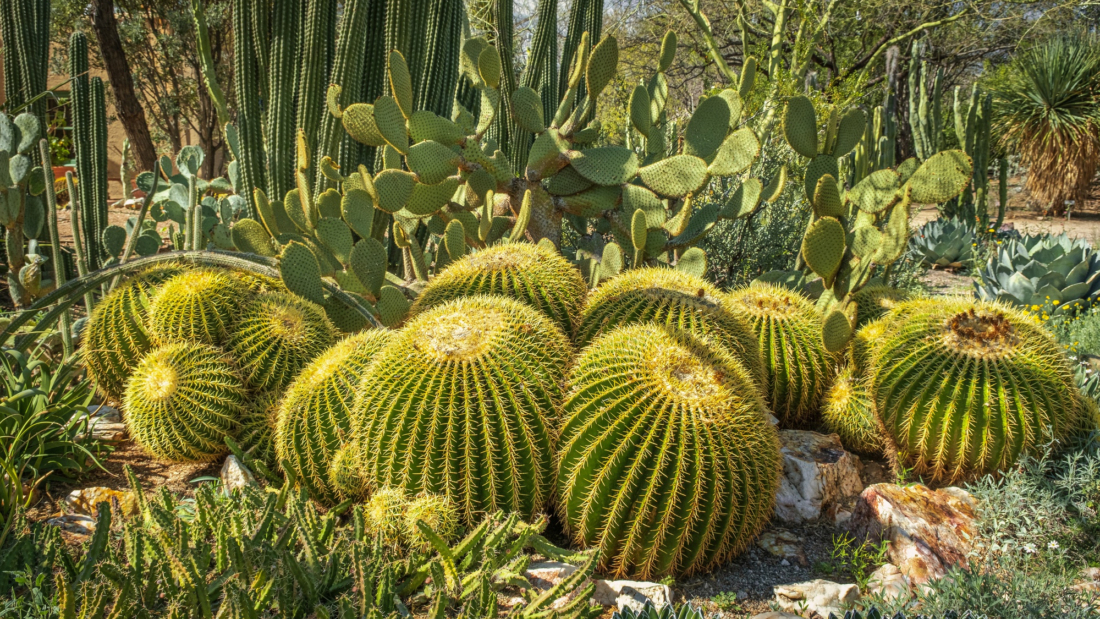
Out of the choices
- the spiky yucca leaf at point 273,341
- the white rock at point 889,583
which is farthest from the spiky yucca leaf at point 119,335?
the white rock at point 889,583

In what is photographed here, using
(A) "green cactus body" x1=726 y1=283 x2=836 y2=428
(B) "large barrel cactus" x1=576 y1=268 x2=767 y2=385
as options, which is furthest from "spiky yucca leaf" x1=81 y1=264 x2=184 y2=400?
(A) "green cactus body" x1=726 y1=283 x2=836 y2=428

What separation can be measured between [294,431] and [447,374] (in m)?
0.65

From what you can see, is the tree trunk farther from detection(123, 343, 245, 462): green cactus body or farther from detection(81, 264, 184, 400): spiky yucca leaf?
detection(123, 343, 245, 462): green cactus body

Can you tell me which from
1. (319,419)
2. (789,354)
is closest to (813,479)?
(789,354)

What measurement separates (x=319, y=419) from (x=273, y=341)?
52cm

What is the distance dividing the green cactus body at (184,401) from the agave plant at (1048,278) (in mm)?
5304

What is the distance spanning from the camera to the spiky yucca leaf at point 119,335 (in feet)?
9.37

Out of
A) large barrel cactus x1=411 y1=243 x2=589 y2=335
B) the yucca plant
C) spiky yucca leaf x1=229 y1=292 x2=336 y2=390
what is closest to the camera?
spiky yucca leaf x1=229 y1=292 x2=336 y2=390

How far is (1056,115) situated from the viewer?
13.2m

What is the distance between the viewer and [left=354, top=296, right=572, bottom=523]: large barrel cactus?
81.8 inches

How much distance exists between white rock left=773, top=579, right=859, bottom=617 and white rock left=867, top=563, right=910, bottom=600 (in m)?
0.08

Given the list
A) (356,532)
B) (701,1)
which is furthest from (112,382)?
(701,1)

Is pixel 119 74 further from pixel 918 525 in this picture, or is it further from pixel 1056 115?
pixel 1056 115

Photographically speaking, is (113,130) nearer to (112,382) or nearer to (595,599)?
(112,382)
